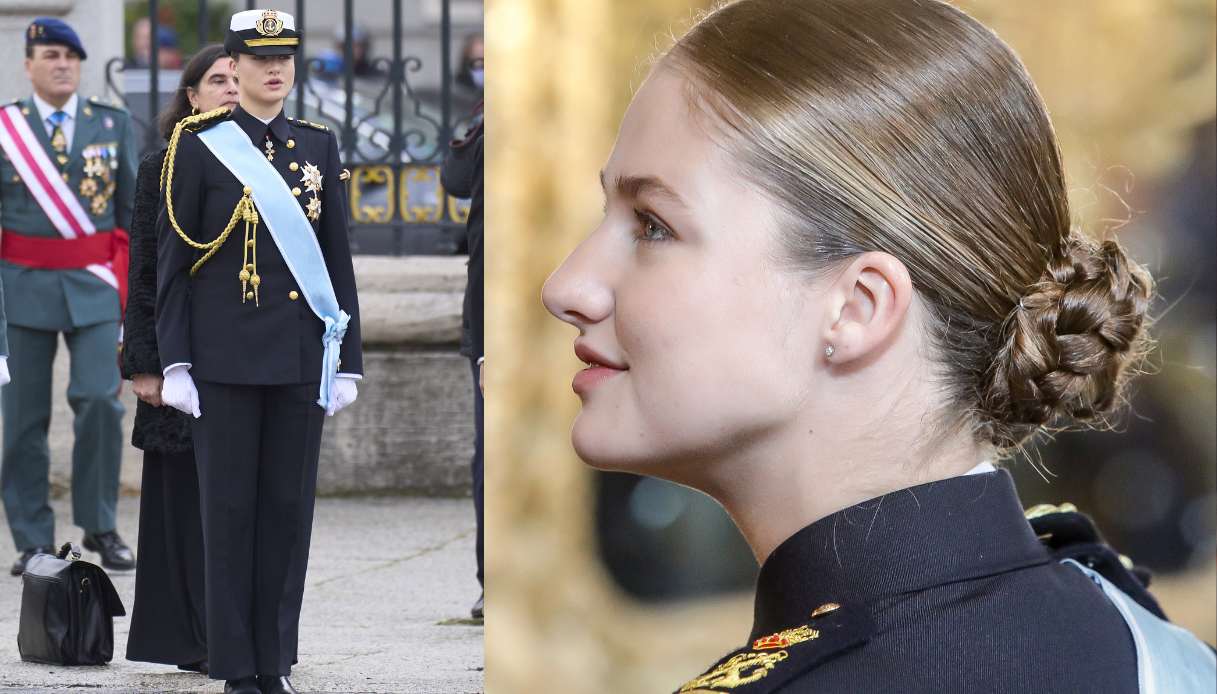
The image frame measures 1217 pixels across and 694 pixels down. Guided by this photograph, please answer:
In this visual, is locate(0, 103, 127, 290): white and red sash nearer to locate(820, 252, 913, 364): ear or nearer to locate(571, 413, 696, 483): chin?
locate(571, 413, 696, 483): chin

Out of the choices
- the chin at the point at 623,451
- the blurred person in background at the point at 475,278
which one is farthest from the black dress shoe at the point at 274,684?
the chin at the point at 623,451

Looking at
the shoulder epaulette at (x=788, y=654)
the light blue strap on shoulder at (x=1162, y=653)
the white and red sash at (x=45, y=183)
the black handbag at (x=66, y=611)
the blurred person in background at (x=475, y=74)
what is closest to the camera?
the shoulder epaulette at (x=788, y=654)

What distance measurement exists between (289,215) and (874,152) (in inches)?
40.5

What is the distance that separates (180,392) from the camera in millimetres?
1796

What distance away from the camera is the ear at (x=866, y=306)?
3.37ft

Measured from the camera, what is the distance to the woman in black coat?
1.82m

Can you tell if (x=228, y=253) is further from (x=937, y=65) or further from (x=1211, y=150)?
(x=1211, y=150)

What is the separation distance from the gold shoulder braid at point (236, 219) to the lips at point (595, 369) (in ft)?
2.81

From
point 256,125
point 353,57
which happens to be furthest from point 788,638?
point 353,57

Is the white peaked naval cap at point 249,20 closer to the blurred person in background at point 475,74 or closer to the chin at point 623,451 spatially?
the blurred person in background at point 475,74

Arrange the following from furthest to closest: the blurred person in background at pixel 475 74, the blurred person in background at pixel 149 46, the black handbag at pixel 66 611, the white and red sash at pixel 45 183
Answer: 1. the blurred person in background at pixel 475 74
2. the blurred person in background at pixel 149 46
3. the white and red sash at pixel 45 183
4. the black handbag at pixel 66 611

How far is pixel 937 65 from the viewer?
105 cm

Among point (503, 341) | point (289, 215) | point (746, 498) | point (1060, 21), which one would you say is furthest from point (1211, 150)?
point (746, 498)

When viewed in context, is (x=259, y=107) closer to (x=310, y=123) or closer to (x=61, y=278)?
(x=310, y=123)
